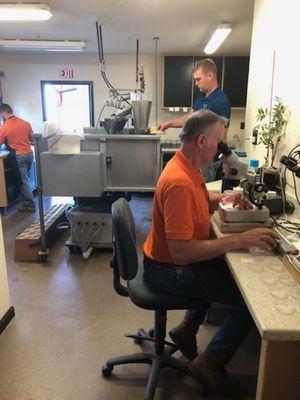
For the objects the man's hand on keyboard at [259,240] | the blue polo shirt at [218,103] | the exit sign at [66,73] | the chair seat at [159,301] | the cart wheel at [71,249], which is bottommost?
the cart wheel at [71,249]

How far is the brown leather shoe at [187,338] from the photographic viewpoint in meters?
1.90

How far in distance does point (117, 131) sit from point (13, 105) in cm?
386

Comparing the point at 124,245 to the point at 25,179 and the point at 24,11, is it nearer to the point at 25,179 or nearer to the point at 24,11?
the point at 24,11

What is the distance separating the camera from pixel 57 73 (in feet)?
19.8

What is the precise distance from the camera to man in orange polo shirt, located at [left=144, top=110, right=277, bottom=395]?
138 cm

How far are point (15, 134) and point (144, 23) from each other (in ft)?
7.45

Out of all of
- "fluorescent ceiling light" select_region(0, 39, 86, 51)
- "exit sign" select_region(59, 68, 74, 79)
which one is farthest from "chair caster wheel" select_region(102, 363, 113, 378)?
"exit sign" select_region(59, 68, 74, 79)

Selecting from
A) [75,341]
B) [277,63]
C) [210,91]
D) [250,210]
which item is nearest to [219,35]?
[210,91]

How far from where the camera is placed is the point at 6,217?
175 inches

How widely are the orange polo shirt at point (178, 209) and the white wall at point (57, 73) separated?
15.5 feet

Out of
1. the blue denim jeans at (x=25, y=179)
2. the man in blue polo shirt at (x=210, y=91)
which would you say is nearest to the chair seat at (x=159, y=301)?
the man in blue polo shirt at (x=210, y=91)

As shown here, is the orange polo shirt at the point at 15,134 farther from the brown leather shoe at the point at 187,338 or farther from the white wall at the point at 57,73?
the brown leather shoe at the point at 187,338

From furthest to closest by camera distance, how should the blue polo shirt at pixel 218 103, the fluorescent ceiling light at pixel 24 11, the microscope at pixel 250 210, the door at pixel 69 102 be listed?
the door at pixel 69 102 → the fluorescent ceiling light at pixel 24 11 → the blue polo shirt at pixel 218 103 → the microscope at pixel 250 210

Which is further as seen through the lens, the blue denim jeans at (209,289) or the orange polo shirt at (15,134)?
the orange polo shirt at (15,134)
